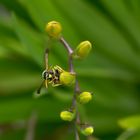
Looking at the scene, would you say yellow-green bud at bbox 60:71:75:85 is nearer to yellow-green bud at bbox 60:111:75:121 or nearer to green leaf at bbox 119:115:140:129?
yellow-green bud at bbox 60:111:75:121

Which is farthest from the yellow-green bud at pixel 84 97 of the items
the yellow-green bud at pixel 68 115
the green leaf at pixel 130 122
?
the green leaf at pixel 130 122

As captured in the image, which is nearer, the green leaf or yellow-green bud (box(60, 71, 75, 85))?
yellow-green bud (box(60, 71, 75, 85))

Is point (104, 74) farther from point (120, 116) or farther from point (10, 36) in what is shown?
point (10, 36)

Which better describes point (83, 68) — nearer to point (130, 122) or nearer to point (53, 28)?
point (130, 122)

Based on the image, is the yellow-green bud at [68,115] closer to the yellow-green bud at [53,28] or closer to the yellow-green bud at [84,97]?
the yellow-green bud at [84,97]

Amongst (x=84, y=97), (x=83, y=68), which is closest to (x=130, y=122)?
(x=83, y=68)

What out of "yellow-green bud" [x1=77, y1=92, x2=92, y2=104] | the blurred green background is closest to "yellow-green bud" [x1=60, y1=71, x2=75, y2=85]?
"yellow-green bud" [x1=77, y1=92, x2=92, y2=104]

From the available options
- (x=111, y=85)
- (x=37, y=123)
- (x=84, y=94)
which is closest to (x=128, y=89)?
(x=111, y=85)

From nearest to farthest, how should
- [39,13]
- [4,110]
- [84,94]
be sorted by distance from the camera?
[84,94], [39,13], [4,110]
